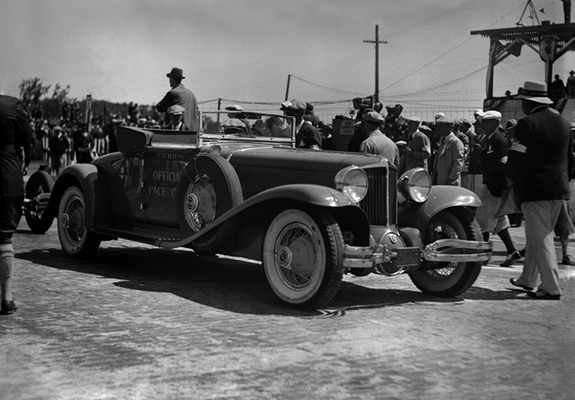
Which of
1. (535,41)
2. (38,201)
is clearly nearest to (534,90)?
(38,201)

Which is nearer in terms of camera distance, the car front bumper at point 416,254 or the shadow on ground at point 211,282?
the car front bumper at point 416,254

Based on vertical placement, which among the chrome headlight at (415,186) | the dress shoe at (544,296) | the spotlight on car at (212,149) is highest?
the spotlight on car at (212,149)

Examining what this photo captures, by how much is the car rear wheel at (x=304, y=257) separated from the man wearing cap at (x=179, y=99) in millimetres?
3109

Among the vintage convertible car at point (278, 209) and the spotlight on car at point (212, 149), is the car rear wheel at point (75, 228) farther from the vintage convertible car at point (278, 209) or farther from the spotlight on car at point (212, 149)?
the spotlight on car at point (212, 149)

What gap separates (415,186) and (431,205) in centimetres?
22

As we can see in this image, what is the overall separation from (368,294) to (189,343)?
239 centimetres

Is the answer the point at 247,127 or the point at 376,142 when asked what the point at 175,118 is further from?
the point at 376,142

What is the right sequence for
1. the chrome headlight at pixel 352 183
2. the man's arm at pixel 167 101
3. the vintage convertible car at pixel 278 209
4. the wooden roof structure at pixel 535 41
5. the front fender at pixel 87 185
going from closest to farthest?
the vintage convertible car at pixel 278 209 → the chrome headlight at pixel 352 183 → the front fender at pixel 87 185 → the man's arm at pixel 167 101 → the wooden roof structure at pixel 535 41

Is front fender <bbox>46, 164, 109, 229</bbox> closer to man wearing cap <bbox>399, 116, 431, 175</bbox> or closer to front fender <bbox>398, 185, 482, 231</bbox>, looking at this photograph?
front fender <bbox>398, 185, 482, 231</bbox>

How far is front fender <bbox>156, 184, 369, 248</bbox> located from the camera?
19.4 feet

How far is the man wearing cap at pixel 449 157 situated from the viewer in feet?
34.5

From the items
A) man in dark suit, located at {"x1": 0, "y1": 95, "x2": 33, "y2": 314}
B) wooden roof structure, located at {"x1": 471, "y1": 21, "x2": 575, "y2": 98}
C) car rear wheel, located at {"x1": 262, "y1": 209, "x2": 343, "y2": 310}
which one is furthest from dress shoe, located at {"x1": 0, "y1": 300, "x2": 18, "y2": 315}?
wooden roof structure, located at {"x1": 471, "y1": 21, "x2": 575, "y2": 98}

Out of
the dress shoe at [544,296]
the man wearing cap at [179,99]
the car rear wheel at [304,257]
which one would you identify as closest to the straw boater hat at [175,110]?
the man wearing cap at [179,99]

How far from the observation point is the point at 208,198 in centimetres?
721
